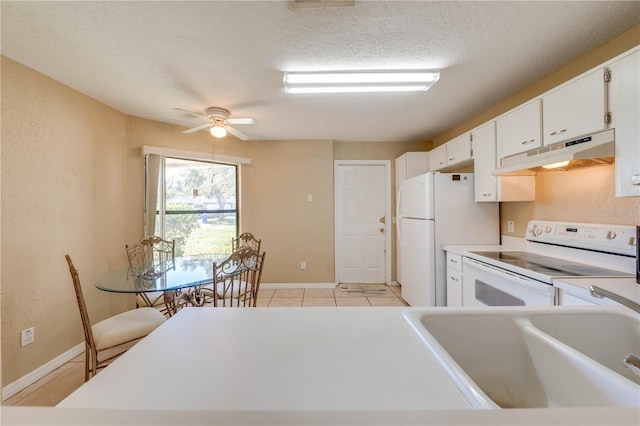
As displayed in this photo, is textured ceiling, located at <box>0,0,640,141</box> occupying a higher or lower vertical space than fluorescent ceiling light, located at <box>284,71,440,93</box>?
higher

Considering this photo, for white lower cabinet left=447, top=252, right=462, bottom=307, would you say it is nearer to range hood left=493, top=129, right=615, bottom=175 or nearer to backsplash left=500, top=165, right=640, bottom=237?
backsplash left=500, top=165, right=640, bottom=237

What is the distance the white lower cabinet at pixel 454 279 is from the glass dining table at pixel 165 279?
219 cm

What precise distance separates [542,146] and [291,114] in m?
2.32

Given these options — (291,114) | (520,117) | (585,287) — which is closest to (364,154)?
(291,114)

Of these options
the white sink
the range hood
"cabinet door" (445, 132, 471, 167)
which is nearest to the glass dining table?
the white sink

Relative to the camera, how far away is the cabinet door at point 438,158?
3.07 metres

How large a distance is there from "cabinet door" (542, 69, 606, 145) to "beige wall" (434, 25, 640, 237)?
41cm

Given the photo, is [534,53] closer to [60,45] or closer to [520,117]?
[520,117]

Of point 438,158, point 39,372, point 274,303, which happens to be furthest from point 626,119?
point 39,372

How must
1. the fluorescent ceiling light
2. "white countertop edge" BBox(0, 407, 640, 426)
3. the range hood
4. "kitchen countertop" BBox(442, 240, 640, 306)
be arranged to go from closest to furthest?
"white countertop edge" BBox(0, 407, 640, 426) → "kitchen countertop" BBox(442, 240, 640, 306) → the range hood → the fluorescent ceiling light

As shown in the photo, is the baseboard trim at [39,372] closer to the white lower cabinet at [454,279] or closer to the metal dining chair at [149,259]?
the metal dining chair at [149,259]

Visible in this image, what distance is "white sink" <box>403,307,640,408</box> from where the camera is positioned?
786 mm

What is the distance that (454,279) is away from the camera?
2414 millimetres

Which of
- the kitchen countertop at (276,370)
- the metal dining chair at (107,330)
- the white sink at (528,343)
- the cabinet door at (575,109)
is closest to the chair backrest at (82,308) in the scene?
the metal dining chair at (107,330)
